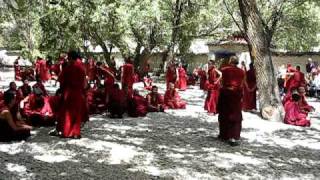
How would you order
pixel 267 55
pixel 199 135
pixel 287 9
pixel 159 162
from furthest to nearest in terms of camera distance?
pixel 287 9 → pixel 267 55 → pixel 199 135 → pixel 159 162

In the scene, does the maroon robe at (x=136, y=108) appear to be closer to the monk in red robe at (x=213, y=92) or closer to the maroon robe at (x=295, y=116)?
the monk in red robe at (x=213, y=92)

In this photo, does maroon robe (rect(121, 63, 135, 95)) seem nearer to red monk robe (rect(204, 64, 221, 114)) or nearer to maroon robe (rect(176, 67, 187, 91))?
red monk robe (rect(204, 64, 221, 114))

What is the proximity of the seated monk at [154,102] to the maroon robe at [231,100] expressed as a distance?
4.80 m

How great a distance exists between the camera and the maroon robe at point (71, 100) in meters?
10.4

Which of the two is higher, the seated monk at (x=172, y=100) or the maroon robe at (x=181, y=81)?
the maroon robe at (x=181, y=81)

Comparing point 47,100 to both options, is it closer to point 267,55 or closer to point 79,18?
point 267,55

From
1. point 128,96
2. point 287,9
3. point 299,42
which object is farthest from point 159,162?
point 299,42

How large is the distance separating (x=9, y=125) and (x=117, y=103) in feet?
14.1

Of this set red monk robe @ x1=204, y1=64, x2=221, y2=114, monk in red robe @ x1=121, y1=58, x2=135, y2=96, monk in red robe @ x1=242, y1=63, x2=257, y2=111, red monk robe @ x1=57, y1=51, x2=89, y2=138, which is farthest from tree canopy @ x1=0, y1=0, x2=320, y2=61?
red monk robe @ x1=57, y1=51, x2=89, y2=138

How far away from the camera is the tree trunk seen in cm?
1374

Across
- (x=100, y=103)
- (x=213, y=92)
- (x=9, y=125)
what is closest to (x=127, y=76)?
(x=100, y=103)

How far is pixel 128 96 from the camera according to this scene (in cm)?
1458

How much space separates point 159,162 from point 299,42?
28351 millimetres

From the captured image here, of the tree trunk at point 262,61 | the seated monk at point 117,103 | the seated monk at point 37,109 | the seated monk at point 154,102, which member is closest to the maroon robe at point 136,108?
the seated monk at point 117,103
